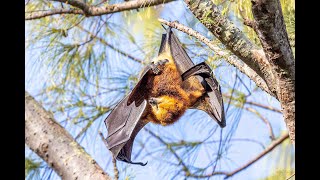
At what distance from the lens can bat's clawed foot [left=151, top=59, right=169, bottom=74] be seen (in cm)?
237

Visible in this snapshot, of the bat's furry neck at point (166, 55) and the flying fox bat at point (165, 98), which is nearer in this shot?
the flying fox bat at point (165, 98)

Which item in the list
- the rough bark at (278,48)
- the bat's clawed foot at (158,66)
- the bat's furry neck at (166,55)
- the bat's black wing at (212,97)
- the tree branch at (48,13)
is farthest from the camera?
the tree branch at (48,13)

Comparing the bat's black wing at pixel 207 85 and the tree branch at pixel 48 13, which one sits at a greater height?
the tree branch at pixel 48 13

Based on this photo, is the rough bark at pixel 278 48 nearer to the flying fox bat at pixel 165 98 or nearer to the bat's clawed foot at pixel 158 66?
the flying fox bat at pixel 165 98

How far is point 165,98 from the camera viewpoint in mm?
2346

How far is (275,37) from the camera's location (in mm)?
1262

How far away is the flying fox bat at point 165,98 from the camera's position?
2.33m

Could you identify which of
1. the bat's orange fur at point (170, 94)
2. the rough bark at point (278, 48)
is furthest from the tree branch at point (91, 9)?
the rough bark at point (278, 48)

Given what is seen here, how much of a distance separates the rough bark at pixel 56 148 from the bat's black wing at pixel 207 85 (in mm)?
569

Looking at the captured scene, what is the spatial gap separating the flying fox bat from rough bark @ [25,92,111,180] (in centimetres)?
22

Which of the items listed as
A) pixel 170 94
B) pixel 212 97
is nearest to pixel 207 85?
pixel 212 97

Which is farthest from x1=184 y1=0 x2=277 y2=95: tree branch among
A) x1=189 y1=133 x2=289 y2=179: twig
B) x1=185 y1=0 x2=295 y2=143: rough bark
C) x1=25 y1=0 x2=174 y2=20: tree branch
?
x1=189 y1=133 x2=289 y2=179: twig

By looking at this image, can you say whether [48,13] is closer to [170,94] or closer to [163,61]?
[163,61]
